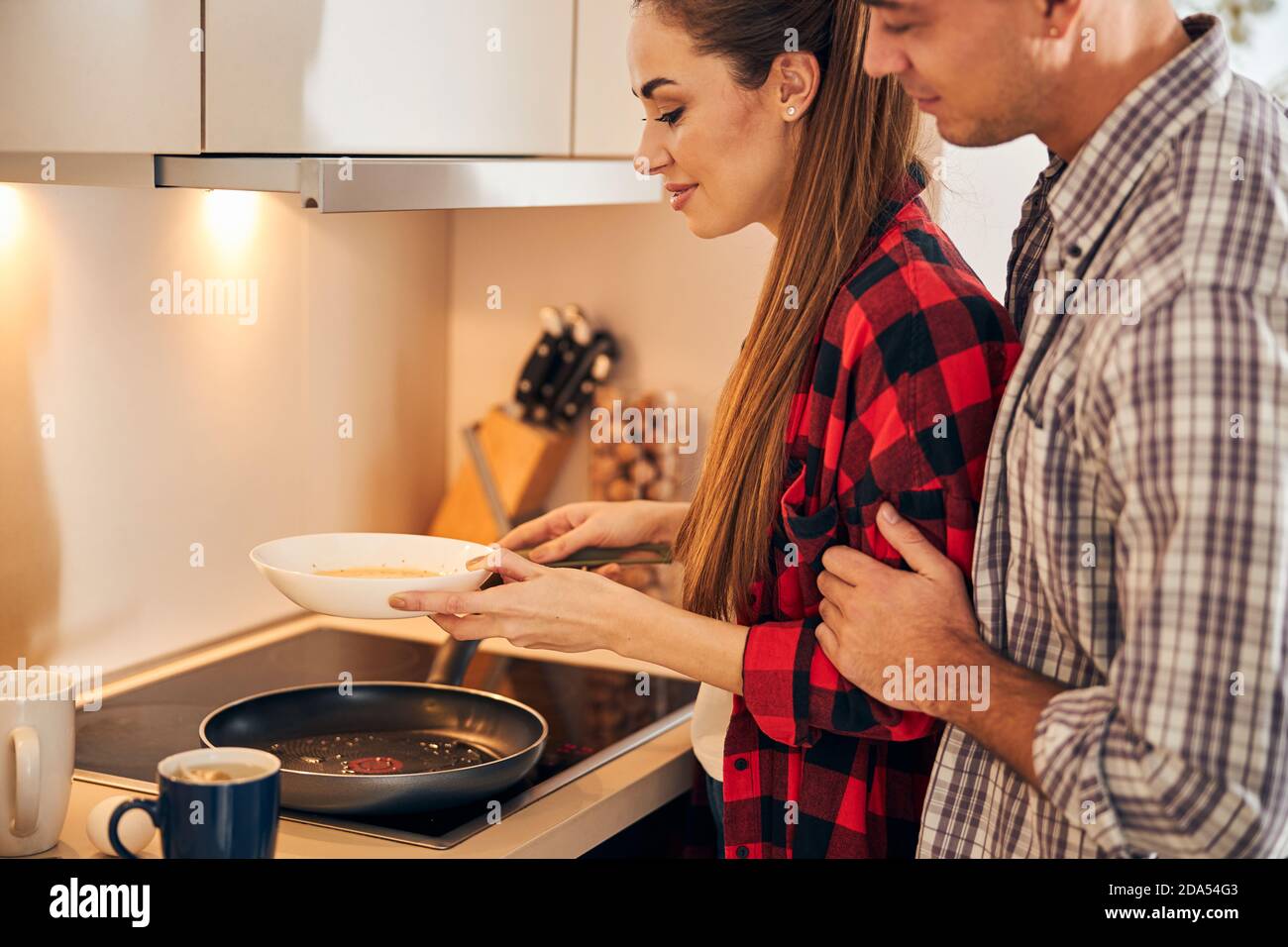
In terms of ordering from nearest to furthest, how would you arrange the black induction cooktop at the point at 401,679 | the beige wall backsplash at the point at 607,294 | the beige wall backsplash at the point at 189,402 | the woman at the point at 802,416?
the woman at the point at 802,416 < the black induction cooktop at the point at 401,679 < the beige wall backsplash at the point at 189,402 < the beige wall backsplash at the point at 607,294

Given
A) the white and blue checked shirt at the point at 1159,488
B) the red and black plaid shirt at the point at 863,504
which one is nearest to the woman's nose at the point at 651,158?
the red and black plaid shirt at the point at 863,504

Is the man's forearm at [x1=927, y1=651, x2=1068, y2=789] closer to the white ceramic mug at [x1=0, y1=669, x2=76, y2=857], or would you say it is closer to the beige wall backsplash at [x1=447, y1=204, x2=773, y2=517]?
the white ceramic mug at [x1=0, y1=669, x2=76, y2=857]

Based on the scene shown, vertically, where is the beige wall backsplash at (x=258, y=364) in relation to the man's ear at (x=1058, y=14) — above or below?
below

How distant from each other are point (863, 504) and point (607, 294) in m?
0.97

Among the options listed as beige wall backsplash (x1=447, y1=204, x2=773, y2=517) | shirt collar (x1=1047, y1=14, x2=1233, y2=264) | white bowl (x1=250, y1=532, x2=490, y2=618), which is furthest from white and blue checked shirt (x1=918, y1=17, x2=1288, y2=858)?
beige wall backsplash (x1=447, y1=204, x2=773, y2=517)

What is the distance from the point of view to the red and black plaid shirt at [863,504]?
1136mm

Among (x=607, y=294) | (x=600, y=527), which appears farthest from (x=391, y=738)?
(x=607, y=294)

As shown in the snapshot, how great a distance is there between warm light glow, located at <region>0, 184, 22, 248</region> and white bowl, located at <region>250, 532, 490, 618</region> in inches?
16.9

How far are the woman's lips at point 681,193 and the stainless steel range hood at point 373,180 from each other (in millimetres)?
200

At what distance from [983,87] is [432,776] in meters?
0.77

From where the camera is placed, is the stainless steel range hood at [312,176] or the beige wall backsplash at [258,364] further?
the beige wall backsplash at [258,364]

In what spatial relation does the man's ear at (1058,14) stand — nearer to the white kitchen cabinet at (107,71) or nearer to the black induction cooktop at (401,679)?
the white kitchen cabinet at (107,71)

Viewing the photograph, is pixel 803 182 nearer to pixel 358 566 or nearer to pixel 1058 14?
pixel 1058 14
